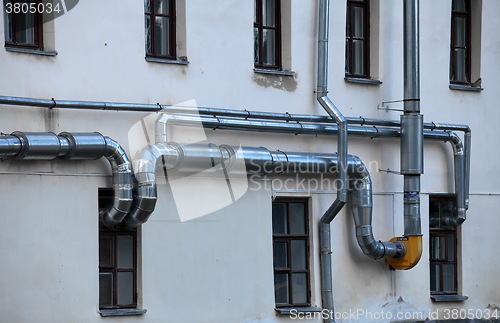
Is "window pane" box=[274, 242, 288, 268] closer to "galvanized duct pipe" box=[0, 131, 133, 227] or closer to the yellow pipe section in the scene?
the yellow pipe section

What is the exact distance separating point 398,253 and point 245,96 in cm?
347

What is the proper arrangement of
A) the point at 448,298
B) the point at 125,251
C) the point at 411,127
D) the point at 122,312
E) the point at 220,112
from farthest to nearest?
the point at 448,298, the point at 411,127, the point at 220,112, the point at 125,251, the point at 122,312

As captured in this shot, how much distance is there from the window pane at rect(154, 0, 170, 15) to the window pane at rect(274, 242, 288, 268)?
151 inches

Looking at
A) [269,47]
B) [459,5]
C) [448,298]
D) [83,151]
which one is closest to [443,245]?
[448,298]

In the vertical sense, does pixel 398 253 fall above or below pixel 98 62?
below

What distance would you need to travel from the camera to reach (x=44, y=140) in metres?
16.9

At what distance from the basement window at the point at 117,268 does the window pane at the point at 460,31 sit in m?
7.15

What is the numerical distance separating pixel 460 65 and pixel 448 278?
3613 millimetres

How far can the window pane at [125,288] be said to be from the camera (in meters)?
18.2

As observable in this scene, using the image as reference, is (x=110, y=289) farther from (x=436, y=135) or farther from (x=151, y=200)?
(x=436, y=135)

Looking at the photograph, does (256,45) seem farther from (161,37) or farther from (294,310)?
(294,310)

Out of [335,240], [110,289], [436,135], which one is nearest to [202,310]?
[110,289]

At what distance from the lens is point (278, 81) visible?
781 inches

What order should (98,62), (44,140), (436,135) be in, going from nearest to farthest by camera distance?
(44,140), (98,62), (436,135)
